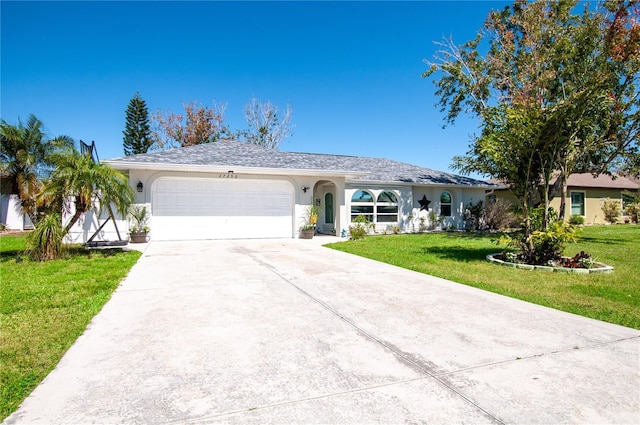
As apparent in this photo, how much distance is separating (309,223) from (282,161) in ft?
9.89

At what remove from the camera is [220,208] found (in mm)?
14102

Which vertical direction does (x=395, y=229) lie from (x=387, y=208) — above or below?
below

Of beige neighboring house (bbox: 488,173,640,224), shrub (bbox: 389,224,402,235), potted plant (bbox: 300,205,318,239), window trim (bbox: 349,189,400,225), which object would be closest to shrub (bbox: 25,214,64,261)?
potted plant (bbox: 300,205,318,239)

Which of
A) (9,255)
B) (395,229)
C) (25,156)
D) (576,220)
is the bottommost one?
(9,255)

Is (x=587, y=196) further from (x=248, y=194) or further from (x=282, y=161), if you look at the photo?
(x=248, y=194)

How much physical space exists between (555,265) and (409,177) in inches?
455

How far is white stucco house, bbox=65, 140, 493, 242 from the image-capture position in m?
13.2

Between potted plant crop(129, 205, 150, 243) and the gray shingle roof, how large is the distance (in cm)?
178

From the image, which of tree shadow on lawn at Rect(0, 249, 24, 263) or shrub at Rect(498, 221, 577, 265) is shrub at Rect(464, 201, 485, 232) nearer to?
shrub at Rect(498, 221, 577, 265)

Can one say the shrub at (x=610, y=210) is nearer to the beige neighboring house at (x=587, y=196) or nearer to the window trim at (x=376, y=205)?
the beige neighboring house at (x=587, y=196)

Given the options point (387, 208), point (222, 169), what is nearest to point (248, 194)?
point (222, 169)

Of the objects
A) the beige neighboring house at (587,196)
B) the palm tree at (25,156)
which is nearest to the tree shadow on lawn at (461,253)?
the palm tree at (25,156)

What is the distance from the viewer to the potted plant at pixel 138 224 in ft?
41.5

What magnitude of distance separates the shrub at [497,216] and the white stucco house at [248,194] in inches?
139
